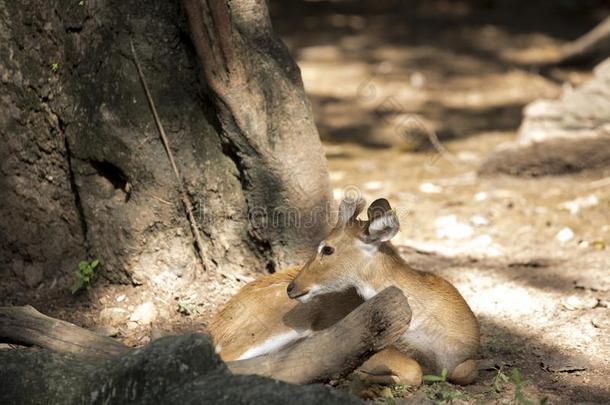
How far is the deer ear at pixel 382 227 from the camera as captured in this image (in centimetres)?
479

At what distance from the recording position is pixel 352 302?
16.6ft

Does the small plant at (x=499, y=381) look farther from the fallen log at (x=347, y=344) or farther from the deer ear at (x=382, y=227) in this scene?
the deer ear at (x=382, y=227)

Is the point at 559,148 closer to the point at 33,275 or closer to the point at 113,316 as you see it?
the point at 113,316

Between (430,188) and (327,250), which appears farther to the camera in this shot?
(430,188)

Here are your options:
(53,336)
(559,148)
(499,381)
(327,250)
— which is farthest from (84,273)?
(559,148)

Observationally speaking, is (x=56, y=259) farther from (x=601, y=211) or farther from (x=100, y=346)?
(x=601, y=211)

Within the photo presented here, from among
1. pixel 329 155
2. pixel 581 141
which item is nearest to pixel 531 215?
pixel 581 141

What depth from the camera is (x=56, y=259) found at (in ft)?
19.0

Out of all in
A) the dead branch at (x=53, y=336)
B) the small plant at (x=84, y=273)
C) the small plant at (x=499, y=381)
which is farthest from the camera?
the small plant at (x=84, y=273)

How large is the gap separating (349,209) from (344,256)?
251 millimetres

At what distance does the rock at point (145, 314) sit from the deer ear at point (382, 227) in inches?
56.3

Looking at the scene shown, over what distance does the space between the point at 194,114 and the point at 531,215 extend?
2.98 meters

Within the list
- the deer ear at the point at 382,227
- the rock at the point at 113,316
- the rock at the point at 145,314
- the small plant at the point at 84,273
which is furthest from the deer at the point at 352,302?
the small plant at the point at 84,273

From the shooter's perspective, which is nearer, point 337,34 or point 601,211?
point 601,211
